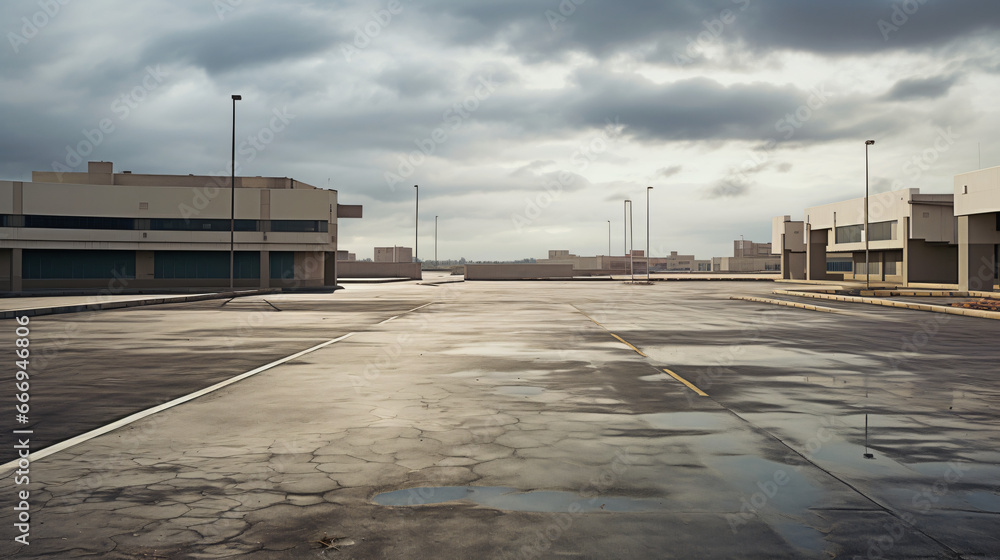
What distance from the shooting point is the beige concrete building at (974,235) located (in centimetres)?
5022

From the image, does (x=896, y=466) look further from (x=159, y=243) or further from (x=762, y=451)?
(x=159, y=243)

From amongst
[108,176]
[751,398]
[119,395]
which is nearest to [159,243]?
[108,176]

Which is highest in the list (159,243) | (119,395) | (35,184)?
(35,184)

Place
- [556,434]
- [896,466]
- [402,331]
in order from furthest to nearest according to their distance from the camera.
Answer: [402,331] → [556,434] → [896,466]

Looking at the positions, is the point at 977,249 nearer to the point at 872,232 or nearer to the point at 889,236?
the point at 889,236

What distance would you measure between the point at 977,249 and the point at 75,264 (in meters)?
72.0

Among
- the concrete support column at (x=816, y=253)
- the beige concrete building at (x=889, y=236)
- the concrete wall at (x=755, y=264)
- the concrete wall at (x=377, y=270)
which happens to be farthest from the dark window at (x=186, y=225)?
the concrete wall at (x=755, y=264)

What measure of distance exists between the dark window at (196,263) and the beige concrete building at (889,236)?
52843mm

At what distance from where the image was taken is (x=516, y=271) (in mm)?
114812

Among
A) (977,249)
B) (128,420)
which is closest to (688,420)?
(128,420)

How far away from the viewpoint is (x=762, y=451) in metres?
7.59

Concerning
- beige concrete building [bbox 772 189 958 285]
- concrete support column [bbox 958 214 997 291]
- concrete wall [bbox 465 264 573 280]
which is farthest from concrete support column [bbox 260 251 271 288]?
concrete support column [bbox 958 214 997 291]

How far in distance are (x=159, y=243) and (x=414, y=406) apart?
62712mm

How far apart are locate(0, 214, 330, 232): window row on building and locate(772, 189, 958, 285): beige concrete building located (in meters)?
48.3
